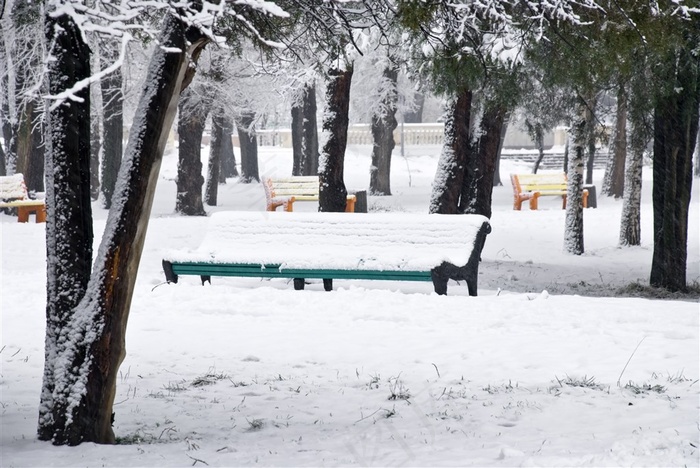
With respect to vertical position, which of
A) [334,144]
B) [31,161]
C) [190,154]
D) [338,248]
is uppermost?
[334,144]

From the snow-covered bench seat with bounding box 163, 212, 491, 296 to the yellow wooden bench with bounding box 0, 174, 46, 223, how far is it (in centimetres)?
735

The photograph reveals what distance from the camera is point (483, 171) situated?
13383 millimetres

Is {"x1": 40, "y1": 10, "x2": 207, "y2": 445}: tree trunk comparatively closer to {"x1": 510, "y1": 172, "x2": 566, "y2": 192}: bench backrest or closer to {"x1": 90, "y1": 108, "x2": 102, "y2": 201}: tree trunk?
{"x1": 510, "y1": 172, "x2": 566, "y2": 192}: bench backrest

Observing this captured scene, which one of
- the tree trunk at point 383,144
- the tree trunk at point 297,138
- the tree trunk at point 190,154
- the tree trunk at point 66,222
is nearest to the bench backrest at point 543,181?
the tree trunk at point 383,144

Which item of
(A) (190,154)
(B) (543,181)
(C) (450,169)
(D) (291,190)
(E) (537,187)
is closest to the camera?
(C) (450,169)

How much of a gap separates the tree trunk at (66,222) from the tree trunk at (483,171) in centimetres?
919

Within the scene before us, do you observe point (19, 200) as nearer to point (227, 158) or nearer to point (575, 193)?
point (575, 193)

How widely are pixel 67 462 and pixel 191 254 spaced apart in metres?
5.98

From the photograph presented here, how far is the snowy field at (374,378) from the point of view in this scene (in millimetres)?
4375

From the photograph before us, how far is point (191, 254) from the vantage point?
10086mm

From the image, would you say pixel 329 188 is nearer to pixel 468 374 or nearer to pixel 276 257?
pixel 276 257

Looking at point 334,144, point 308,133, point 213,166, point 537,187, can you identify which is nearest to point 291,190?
point 213,166

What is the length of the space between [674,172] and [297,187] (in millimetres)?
9758

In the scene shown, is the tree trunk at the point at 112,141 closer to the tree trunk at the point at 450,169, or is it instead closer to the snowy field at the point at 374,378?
the snowy field at the point at 374,378
